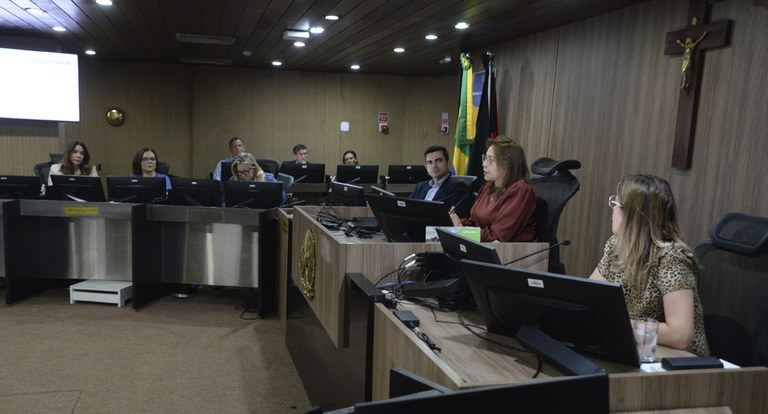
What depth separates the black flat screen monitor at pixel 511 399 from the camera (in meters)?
0.83

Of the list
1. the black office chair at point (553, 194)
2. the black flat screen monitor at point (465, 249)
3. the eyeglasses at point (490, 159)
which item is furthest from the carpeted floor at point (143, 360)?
the eyeglasses at point (490, 159)

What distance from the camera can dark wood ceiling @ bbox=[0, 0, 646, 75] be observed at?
4.88 m

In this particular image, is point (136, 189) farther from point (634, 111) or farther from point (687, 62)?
point (687, 62)

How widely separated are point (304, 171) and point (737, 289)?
20.0 feet

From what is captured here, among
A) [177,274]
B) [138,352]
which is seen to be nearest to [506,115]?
[177,274]

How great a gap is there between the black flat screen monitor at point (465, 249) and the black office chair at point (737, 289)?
820mm

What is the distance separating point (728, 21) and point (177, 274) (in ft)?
15.1

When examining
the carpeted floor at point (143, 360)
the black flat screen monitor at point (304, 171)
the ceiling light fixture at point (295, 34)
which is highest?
the ceiling light fixture at point (295, 34)

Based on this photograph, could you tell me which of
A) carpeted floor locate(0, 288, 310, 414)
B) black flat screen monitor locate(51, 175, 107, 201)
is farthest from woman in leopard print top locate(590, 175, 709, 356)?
black flat screen monitor locate(51, 175, 107, 201)

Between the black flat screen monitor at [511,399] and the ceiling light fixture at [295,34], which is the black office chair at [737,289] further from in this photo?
the ceiling light fixture at [295,34]

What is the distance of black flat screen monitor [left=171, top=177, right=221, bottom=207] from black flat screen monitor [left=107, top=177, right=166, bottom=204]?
14 centimetres

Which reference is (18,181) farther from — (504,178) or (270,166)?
(504,178)

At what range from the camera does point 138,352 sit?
12.8ft

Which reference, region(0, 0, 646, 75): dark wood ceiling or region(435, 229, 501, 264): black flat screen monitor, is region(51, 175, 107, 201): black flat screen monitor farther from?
region(435, 229, 501, 264): black flat screen monitor
